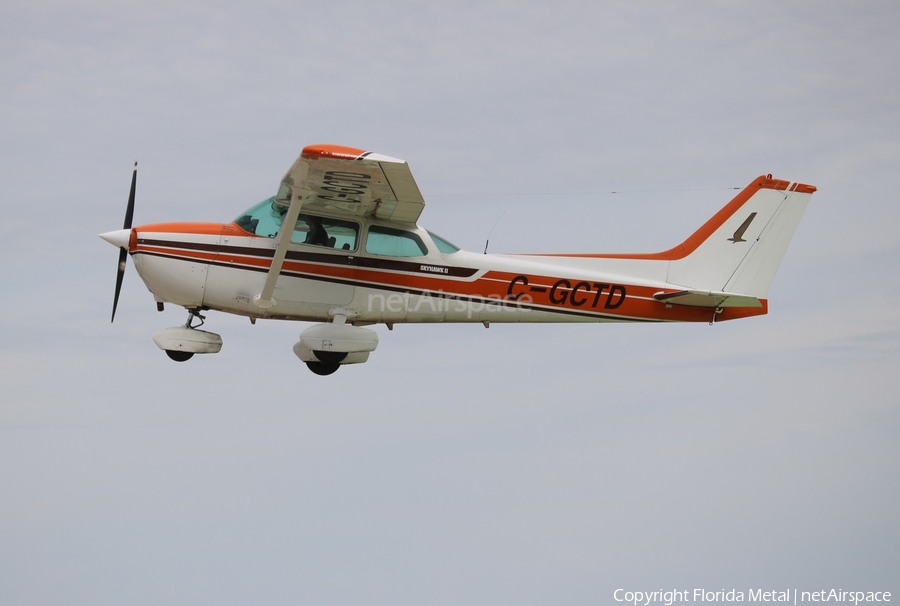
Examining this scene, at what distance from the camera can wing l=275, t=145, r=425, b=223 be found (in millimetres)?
9938

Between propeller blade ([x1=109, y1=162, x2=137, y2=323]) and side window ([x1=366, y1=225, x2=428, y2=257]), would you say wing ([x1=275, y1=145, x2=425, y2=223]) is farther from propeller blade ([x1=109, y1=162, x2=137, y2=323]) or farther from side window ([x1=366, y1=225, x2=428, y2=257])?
propeller blade ([x1=109, y1=162, x2=137, y2=323])

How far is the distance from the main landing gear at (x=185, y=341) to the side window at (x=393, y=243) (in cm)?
230

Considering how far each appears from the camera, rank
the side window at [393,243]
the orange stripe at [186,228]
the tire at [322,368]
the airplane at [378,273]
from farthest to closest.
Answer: the tire at [322,368] < the side window at [393,243] < the orange stripe at [186,228] < the airplane at [378,273]

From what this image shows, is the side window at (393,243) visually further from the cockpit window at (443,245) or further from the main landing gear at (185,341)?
the main landing gear at (185,341)

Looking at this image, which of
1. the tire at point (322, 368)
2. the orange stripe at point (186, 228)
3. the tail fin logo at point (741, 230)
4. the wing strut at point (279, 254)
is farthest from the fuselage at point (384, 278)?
the tail fin logo at point (741, 230)

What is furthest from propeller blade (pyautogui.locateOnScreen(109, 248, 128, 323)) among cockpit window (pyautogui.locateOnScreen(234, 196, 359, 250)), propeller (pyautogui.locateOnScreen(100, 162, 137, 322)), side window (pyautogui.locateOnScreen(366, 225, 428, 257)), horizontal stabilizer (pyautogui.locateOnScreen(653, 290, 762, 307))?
horizontal stabilizer (pyautogui.locateOnScreen(653, 290, 762, 307))

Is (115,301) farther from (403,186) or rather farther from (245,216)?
(403,186)

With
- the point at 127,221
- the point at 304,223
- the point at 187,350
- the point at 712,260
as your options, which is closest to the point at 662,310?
the point at 712,260

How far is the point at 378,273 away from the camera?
11773 millimetres

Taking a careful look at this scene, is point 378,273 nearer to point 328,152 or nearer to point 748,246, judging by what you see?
point 328,152

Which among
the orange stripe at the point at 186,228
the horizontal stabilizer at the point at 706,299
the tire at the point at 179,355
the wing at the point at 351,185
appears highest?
the wing at the point at 351,185

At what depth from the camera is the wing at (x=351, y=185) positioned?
32.6ft

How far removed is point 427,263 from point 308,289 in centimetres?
159

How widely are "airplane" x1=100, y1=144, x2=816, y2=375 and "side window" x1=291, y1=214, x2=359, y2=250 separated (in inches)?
0.6
